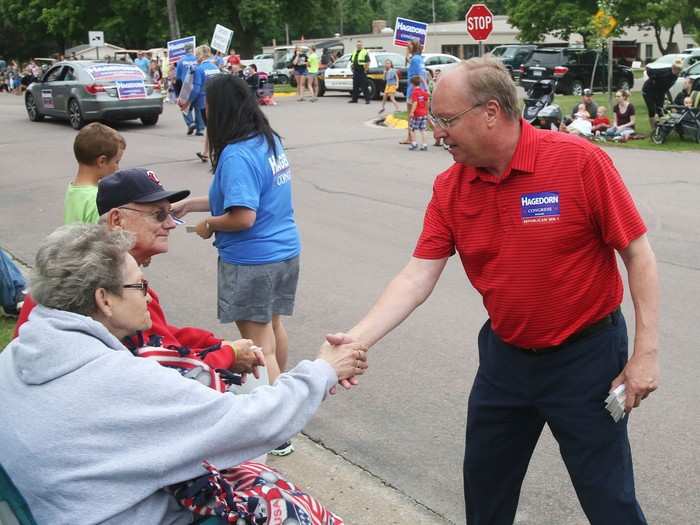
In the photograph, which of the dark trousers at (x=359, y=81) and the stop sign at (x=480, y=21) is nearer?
the stop sign at (x=480, y=21)

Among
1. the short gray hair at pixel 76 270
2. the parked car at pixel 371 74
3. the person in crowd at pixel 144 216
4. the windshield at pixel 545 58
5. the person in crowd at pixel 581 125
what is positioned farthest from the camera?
the windshield at pixel 545 58

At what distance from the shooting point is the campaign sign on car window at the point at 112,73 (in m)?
20.7

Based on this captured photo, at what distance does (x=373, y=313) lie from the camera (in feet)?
10.5

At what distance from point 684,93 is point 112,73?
541 inches

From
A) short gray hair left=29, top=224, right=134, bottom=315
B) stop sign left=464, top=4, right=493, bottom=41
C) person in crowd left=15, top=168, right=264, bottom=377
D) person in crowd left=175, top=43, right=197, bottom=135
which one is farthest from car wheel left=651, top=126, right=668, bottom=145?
short gray hair left=29, top=224, right=134, bottom=315

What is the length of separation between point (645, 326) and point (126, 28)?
56018 millimetres

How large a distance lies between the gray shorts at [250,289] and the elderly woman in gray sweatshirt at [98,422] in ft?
7.06

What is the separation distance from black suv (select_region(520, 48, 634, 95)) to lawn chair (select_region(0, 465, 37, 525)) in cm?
3028

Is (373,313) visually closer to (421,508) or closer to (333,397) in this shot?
(421,508)

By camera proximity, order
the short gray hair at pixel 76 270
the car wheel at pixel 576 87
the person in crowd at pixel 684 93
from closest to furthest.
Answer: the short gray hair at pixel 76 270
the person in crowd at pixel 684 93
the car wheel at pixel 576 87

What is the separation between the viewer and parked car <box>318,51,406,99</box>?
28.7m

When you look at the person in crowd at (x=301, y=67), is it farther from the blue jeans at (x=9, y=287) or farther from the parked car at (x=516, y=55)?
the blue jeans at (x=9, y=287)

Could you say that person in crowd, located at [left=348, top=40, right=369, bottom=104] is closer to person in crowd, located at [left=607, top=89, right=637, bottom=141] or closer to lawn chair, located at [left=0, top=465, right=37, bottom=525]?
Answer: person in crowd, located at [left=607, top=89, right=637, bottom=141]

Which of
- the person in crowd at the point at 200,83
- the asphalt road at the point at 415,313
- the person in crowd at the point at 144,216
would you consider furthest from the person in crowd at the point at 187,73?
the person in crowd at the point at 144,216
